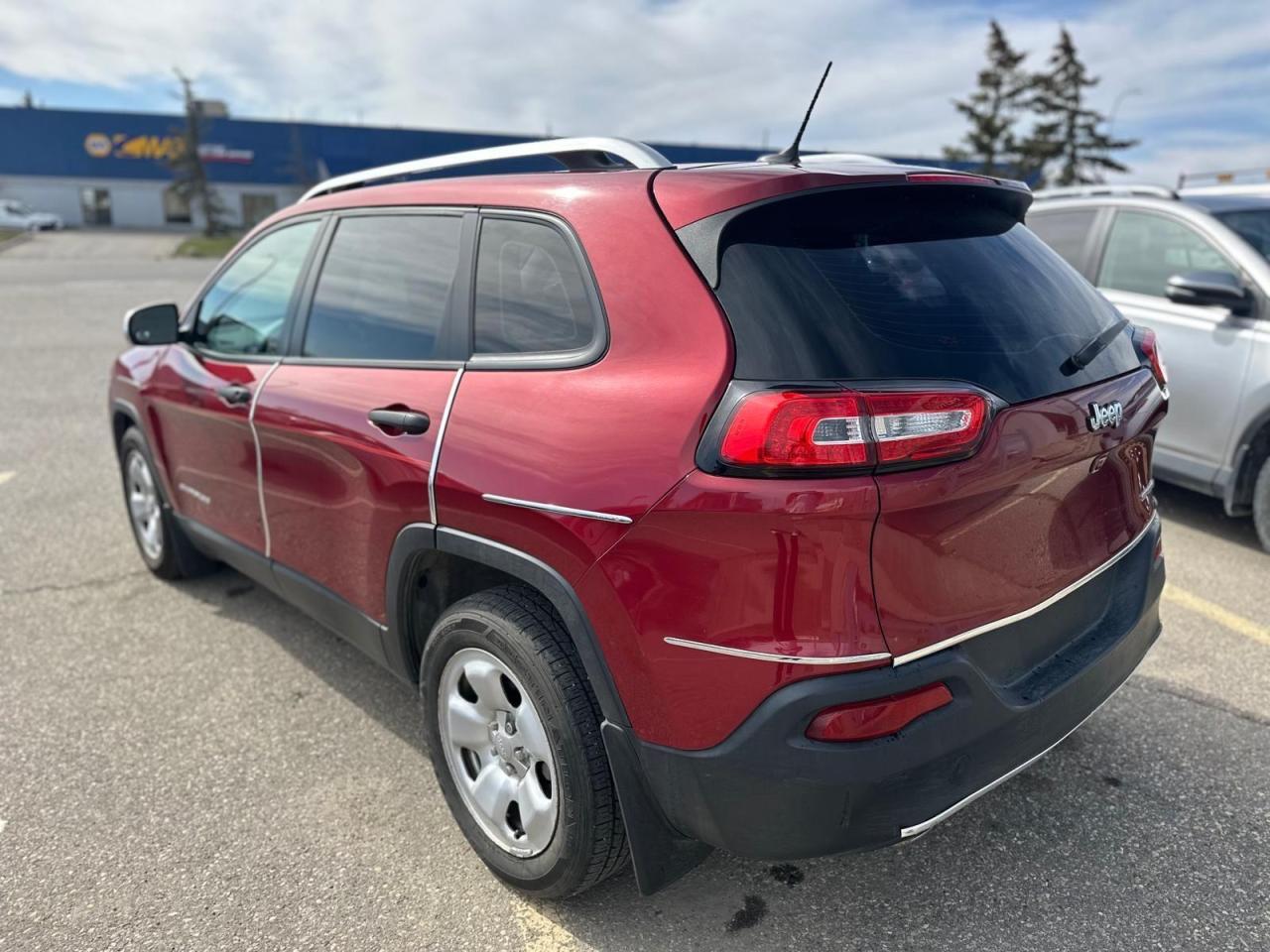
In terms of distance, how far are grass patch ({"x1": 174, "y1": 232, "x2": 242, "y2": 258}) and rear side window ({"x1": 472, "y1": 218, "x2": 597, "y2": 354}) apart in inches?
1284

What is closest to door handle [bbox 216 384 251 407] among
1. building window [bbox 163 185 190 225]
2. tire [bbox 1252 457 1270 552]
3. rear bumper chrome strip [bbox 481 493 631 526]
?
rear bumper chrome strip [bbox 481 493 631 526]

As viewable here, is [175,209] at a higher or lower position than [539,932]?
higher

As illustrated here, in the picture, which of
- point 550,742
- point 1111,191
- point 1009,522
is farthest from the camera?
point 1111,191

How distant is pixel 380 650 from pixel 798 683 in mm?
1538

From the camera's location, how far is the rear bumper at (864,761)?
1.73 meters

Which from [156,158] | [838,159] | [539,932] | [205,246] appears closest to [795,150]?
[838,159]

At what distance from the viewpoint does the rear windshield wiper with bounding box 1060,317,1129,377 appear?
2.11 meters

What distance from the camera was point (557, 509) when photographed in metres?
1.98

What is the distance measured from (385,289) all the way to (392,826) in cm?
163

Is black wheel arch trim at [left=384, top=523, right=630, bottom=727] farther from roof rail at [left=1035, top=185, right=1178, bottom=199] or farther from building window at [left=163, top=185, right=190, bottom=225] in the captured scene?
building window at [left=163, top=185, right=190, bottom=225]

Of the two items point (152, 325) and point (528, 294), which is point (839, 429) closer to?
point (528, 294)

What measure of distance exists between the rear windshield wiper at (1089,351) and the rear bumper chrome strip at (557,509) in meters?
1.10

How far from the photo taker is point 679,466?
179 cm

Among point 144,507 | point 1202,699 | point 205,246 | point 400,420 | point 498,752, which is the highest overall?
point 400,420
